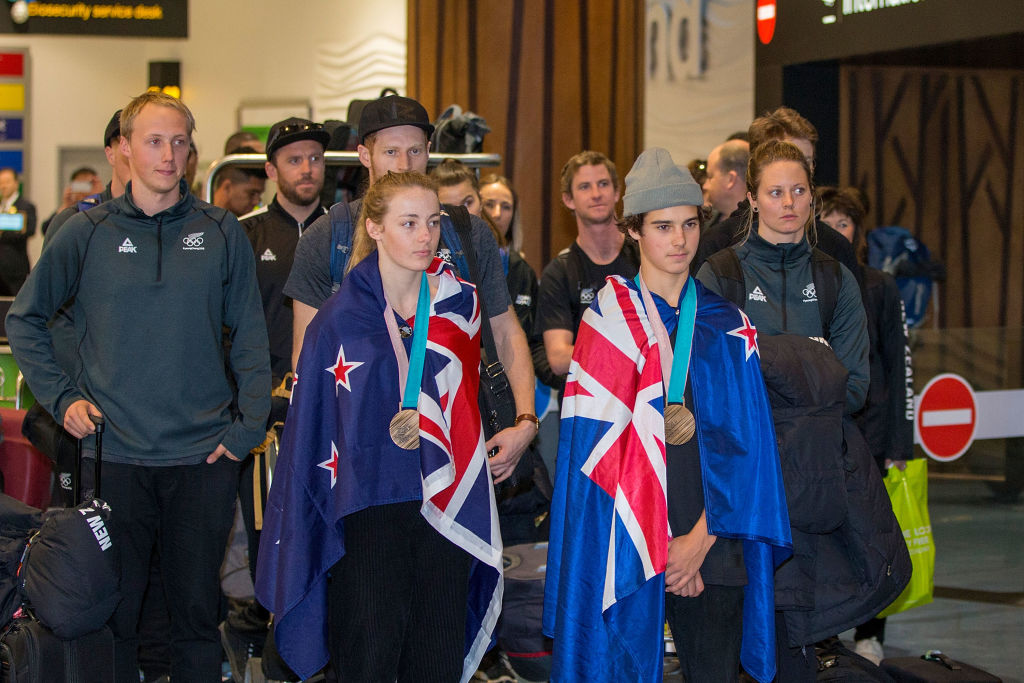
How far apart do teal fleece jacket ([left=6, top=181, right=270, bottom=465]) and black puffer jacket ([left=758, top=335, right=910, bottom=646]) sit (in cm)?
147

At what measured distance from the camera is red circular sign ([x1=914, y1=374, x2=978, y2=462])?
5727 millimetres

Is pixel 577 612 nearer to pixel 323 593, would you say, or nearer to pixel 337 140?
pixel 323 593

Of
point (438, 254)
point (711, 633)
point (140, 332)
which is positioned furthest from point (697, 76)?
point (711, 633)

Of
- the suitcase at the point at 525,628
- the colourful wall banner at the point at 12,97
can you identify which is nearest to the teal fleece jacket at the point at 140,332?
the suitcase at the point at 525,628

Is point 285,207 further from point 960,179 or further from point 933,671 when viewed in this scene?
point 960,179

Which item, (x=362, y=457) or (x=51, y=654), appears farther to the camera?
(x=51, y=654)

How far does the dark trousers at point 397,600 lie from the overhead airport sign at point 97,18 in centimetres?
702

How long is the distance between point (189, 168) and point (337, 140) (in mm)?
667

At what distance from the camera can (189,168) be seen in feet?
14.5

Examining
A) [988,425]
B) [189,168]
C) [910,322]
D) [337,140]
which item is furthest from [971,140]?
[189,168]

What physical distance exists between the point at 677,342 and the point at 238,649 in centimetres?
213

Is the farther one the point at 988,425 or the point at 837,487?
the point at 988,425

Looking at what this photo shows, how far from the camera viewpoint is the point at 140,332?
10.6 feet

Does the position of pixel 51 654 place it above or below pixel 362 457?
below
